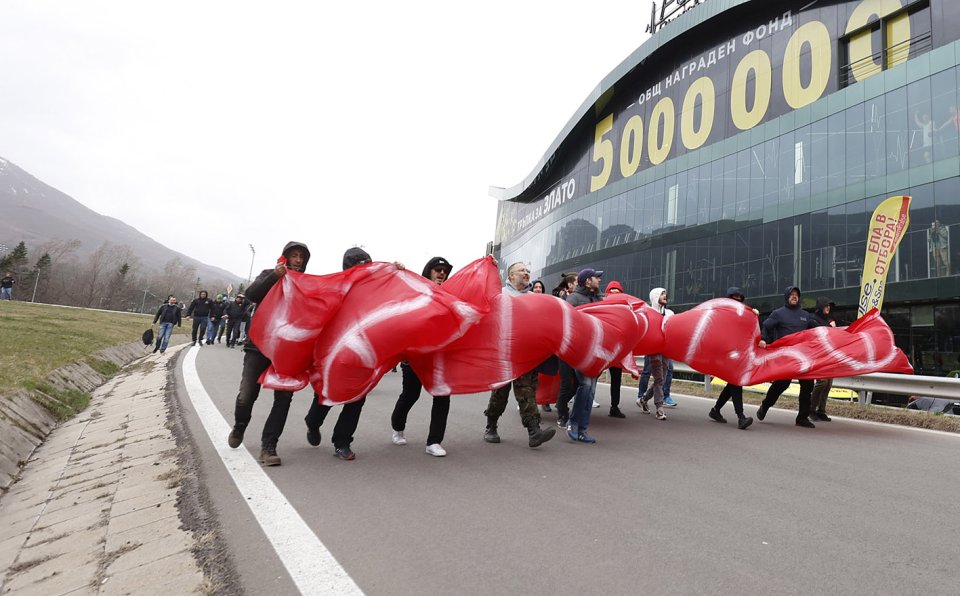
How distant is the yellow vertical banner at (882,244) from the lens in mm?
12328

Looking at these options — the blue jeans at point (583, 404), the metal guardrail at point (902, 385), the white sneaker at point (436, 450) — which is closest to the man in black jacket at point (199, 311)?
the white sneaker at point (436, 450)

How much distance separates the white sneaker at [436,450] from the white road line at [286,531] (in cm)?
149

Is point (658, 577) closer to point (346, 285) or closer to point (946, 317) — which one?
point (346, 285)

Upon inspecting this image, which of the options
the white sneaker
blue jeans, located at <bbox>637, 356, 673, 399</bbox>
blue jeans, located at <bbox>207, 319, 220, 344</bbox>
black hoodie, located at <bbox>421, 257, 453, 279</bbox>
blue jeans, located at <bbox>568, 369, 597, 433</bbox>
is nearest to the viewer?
the white sneaker

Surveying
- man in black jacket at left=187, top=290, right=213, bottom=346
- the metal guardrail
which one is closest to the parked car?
the metal guardrail

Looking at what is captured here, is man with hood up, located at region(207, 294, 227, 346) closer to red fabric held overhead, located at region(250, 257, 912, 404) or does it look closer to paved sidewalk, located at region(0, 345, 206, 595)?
paved sidewalk, located at region(0, 345, 206, 595)

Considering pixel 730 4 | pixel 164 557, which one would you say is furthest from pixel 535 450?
pixel 730 4

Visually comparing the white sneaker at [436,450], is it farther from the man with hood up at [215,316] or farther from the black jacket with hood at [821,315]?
the man with hood up at [215,316]

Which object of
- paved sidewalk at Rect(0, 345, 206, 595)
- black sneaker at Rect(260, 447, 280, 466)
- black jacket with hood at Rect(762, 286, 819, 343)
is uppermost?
black jacket with hood at Rect(762, 286, 819, 343)

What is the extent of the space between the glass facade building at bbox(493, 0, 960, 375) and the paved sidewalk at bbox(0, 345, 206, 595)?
87.8 ft

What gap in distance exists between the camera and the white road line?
2.36 m

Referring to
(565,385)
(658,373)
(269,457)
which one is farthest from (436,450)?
(658,373)

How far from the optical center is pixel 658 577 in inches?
97.5

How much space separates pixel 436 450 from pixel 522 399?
993 mm
